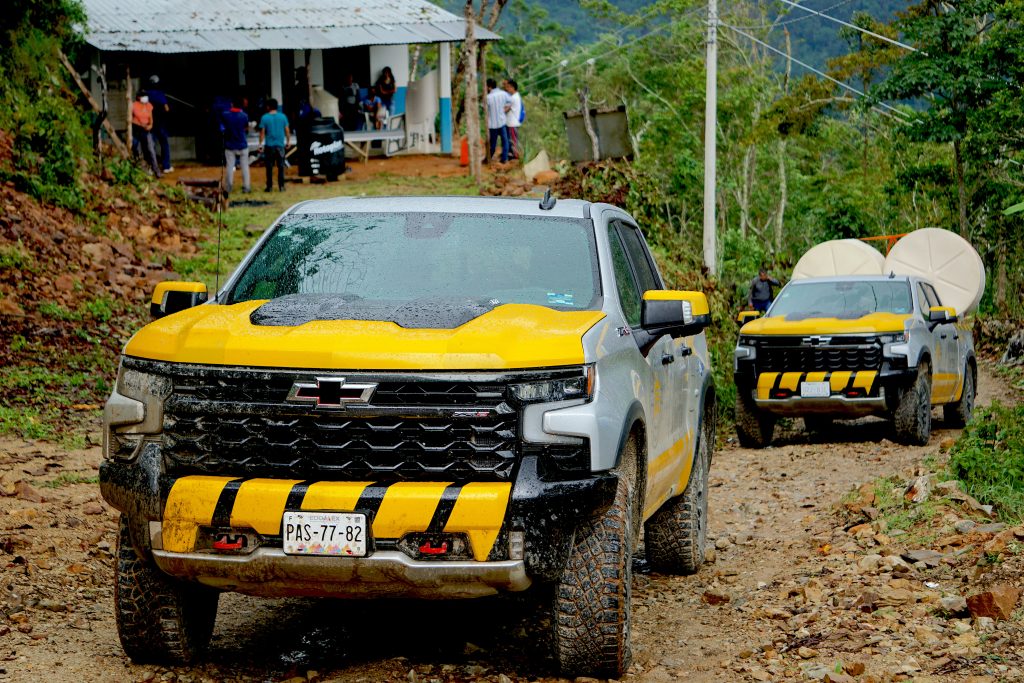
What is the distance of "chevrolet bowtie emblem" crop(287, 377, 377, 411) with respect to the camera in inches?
188

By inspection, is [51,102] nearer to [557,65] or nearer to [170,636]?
[170,636]

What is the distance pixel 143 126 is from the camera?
959 inches

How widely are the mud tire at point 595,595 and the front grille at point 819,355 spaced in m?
8.45

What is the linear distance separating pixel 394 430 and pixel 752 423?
9615mm

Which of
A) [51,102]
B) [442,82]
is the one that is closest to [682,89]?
[442,82]

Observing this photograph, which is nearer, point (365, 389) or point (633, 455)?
point (365, 389)

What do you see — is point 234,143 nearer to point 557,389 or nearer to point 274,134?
point 274,134

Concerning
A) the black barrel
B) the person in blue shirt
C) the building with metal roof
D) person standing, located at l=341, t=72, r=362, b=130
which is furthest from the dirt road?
person standing, located at l=341, t=72, r=362, b=130

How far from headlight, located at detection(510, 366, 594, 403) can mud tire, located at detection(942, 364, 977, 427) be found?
11817mm

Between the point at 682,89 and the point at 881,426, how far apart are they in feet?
115

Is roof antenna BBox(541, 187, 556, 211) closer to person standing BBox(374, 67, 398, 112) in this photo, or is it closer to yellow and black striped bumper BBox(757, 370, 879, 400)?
yellow and black striped bumper BBox(757, 370, 879, 400)

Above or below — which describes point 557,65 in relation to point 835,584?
above

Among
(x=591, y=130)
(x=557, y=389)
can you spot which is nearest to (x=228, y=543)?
(x=557, y=389)

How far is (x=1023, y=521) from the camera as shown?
295 inches
